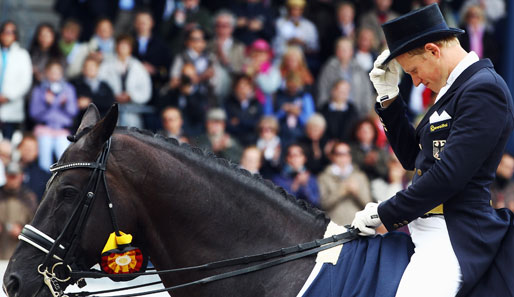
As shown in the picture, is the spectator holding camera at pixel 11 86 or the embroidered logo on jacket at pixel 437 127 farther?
the spectator holding camera at pixel 11 86

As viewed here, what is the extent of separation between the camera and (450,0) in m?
13.5

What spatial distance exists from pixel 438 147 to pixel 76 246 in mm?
1836

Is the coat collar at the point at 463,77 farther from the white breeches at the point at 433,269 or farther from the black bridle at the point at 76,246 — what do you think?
the black bridle at the point at 76,246

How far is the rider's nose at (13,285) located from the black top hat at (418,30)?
84.8 inches

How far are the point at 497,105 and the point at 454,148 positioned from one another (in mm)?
290

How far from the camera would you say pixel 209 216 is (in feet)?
13.4

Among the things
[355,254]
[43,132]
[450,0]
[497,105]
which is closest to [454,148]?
[497,105]

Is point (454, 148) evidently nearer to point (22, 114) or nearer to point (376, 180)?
point (376, 180)

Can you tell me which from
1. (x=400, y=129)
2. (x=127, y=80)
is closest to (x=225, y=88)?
(x=127, y=80)

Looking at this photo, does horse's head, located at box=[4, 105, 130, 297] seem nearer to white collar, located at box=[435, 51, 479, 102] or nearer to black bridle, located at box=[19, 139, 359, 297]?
black bridle, located at box=[19, 139, 359, 297]

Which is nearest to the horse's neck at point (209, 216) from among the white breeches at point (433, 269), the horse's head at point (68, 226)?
the horse's head at point (68, 226)

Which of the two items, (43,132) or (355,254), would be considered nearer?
(355,254)

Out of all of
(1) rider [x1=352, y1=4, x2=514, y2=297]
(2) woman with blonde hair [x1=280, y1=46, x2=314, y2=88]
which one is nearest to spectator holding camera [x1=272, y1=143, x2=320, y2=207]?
(2) woman with blonde hair [x1=280, y1=46, x2=314, y2=88]

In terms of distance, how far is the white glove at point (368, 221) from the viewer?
3.94 metres
